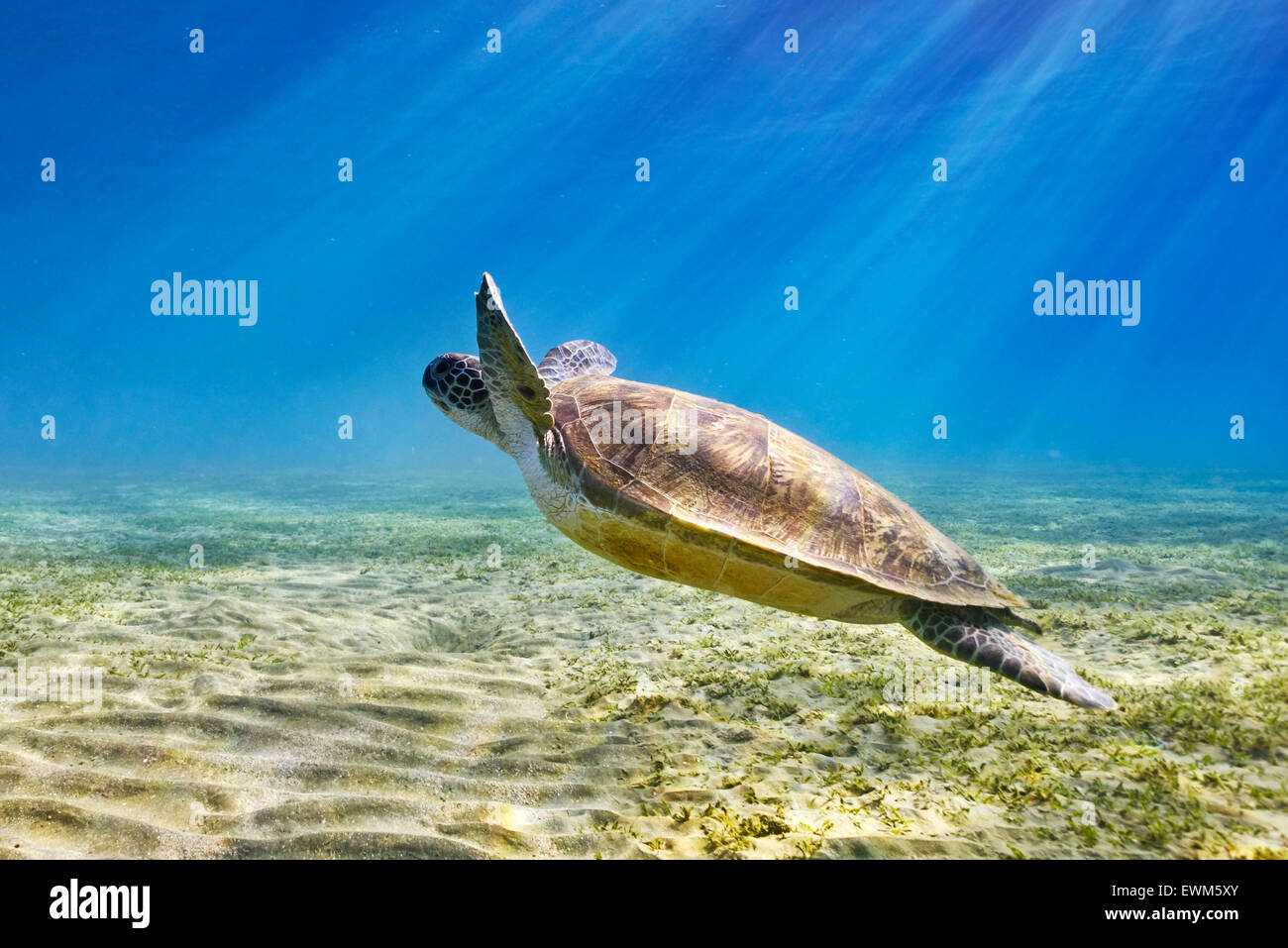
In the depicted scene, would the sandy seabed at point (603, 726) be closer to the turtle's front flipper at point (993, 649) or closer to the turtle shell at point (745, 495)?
the turtle's front flipper at point (993, 649)

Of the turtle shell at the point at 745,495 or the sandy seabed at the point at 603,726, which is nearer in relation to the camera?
the sandy seabed at the point at 603,726

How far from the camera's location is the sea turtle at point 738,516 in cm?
359

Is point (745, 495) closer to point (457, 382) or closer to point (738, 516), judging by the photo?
point (738, 516)

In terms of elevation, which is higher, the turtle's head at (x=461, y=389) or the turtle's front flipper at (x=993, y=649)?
the turtle's head at (x=461, y=389)

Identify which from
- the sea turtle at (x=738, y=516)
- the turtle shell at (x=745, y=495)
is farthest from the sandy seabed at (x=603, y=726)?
the turtle shell at (x=745, y=495)

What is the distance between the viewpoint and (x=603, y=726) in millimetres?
3715

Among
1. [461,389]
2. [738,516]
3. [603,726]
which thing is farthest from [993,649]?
[461,389]

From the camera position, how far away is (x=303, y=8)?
134ft

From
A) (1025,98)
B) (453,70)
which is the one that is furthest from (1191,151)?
(453,70)

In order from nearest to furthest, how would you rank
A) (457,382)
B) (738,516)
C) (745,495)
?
(738,516)
(745,495)
(457,382)

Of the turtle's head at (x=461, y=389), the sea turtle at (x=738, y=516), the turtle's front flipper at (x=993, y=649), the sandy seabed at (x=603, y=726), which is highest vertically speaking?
the turtle's head at (x=461, y=389)

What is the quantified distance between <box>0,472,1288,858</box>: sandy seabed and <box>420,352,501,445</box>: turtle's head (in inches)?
74.7

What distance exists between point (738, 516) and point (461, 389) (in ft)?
7.64

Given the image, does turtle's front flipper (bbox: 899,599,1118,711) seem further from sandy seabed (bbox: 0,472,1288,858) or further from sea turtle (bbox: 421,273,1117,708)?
sandy seabed (bbox: 0,472,1288,858)
